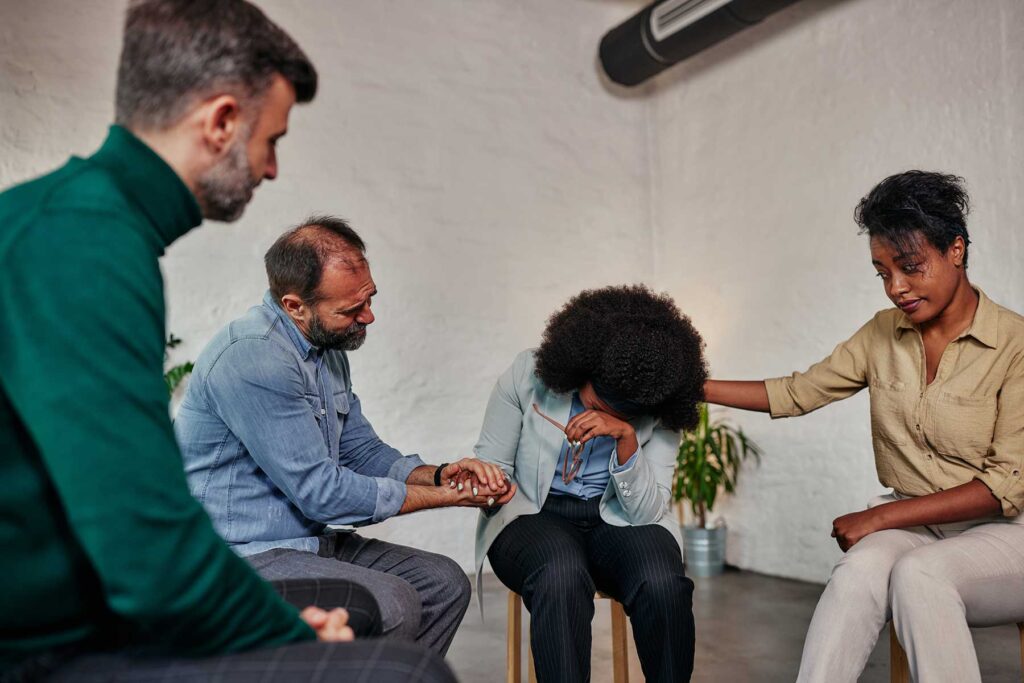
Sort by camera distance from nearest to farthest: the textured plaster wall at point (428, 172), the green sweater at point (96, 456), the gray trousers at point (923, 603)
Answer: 1. the green sweater at point (96, 456)
2. the gray trousers at point (923, 603)
3. the textured plaster wall at point (428, 172)

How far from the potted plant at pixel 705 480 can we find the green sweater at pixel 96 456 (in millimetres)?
4052

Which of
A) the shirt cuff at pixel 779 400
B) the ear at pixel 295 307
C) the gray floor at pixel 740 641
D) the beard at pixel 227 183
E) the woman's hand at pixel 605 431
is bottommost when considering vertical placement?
the gray floor at pixel 740 641

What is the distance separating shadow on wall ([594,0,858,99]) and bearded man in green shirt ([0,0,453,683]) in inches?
167

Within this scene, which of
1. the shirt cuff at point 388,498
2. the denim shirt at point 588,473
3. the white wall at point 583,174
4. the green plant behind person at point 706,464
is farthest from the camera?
the green plant behind person at point 706,464

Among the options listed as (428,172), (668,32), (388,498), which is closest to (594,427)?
(388,498)

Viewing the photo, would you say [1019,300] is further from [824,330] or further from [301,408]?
[301,408]

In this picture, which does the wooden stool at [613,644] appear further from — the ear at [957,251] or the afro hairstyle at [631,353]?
the ear at [957,251]

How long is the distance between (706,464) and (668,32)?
2450 mm

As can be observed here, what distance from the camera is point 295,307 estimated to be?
219cm

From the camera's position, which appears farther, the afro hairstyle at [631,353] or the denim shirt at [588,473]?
the denim shirt at [588,473]

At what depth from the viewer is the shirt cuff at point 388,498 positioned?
2051 millimetres

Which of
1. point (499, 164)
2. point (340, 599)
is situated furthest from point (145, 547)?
point (499, 164)

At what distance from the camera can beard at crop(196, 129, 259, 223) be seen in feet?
3.69

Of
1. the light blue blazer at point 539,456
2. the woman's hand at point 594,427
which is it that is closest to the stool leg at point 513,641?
the light blue blazer at point 539,456
